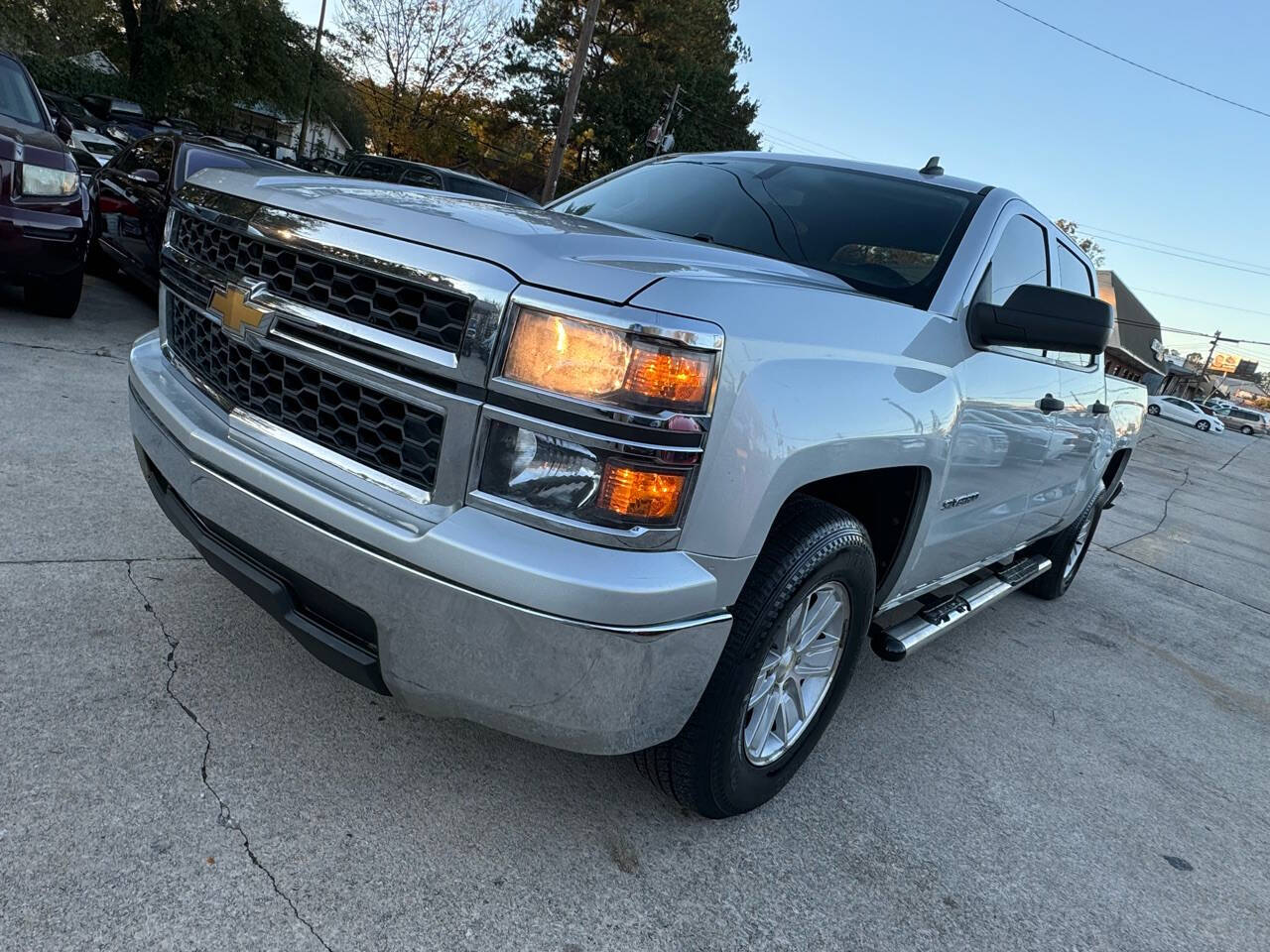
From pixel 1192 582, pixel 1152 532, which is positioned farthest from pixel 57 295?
pixel 1152 532

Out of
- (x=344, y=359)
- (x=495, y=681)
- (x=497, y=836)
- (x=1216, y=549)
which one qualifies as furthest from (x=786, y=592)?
(x=1216, y=549)

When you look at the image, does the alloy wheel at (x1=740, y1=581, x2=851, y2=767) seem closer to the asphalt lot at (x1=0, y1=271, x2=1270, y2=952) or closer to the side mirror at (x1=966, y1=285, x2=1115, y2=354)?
the asphalt lot at (x1=0, y1=271, x2=1270, y2=952)

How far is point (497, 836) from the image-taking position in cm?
211

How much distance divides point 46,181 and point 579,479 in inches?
226

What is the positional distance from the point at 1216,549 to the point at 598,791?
8.64 m

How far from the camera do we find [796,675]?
2445 millimetres

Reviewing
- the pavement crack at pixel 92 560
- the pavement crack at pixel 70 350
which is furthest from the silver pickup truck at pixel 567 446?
the pavement crack at pixel 70 350

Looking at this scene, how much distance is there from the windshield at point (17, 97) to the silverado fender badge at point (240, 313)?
5.58m

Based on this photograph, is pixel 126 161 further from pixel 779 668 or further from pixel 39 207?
pixel 779 668

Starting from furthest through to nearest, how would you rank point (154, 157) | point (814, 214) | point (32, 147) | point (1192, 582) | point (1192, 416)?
point (1192, 416), point (154, 157), point (1192, 582), point (32, 147), point (814, 214)

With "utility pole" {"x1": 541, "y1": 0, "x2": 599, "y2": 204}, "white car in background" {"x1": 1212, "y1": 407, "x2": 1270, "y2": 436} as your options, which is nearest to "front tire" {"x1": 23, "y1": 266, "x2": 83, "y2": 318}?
"utility pole" {"x1": 541, "y1": 0, "x2": 599, "y2": 204}

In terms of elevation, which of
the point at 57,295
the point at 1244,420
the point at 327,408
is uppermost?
the point at 327,408

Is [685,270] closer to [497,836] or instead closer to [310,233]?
[310,233]

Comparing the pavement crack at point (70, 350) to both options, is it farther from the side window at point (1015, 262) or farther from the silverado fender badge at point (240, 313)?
the side window at point (1015, 262)
